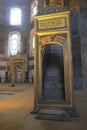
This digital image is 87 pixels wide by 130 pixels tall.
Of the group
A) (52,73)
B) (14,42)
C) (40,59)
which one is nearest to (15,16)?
(14,42)

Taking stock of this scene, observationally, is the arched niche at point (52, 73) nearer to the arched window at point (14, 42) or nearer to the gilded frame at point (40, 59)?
the gilded frame at point (40, 59)

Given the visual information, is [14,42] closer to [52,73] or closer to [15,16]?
[15,16]

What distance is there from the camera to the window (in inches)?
801

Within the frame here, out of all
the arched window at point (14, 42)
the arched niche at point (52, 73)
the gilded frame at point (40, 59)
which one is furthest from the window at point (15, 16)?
the gilded frame at point (40, 59)

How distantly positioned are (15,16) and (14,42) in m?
3.93

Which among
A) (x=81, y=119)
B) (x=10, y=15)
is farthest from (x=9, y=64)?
(x=81, y=119)

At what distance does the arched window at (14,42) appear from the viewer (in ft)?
63.6

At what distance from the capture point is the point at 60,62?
3.68 meters

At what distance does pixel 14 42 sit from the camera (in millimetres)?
19703

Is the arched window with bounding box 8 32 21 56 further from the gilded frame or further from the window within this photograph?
the gilded frame

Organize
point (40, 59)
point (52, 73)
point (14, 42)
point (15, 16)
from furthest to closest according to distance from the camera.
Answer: point (15, 16) → point (14, 42) → point (52, 73) → point (40, 59)

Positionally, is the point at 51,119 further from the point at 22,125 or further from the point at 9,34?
the point at 9,34

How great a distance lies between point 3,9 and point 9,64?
851cm

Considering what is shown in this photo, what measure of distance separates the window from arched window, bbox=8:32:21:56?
1.68 meters
